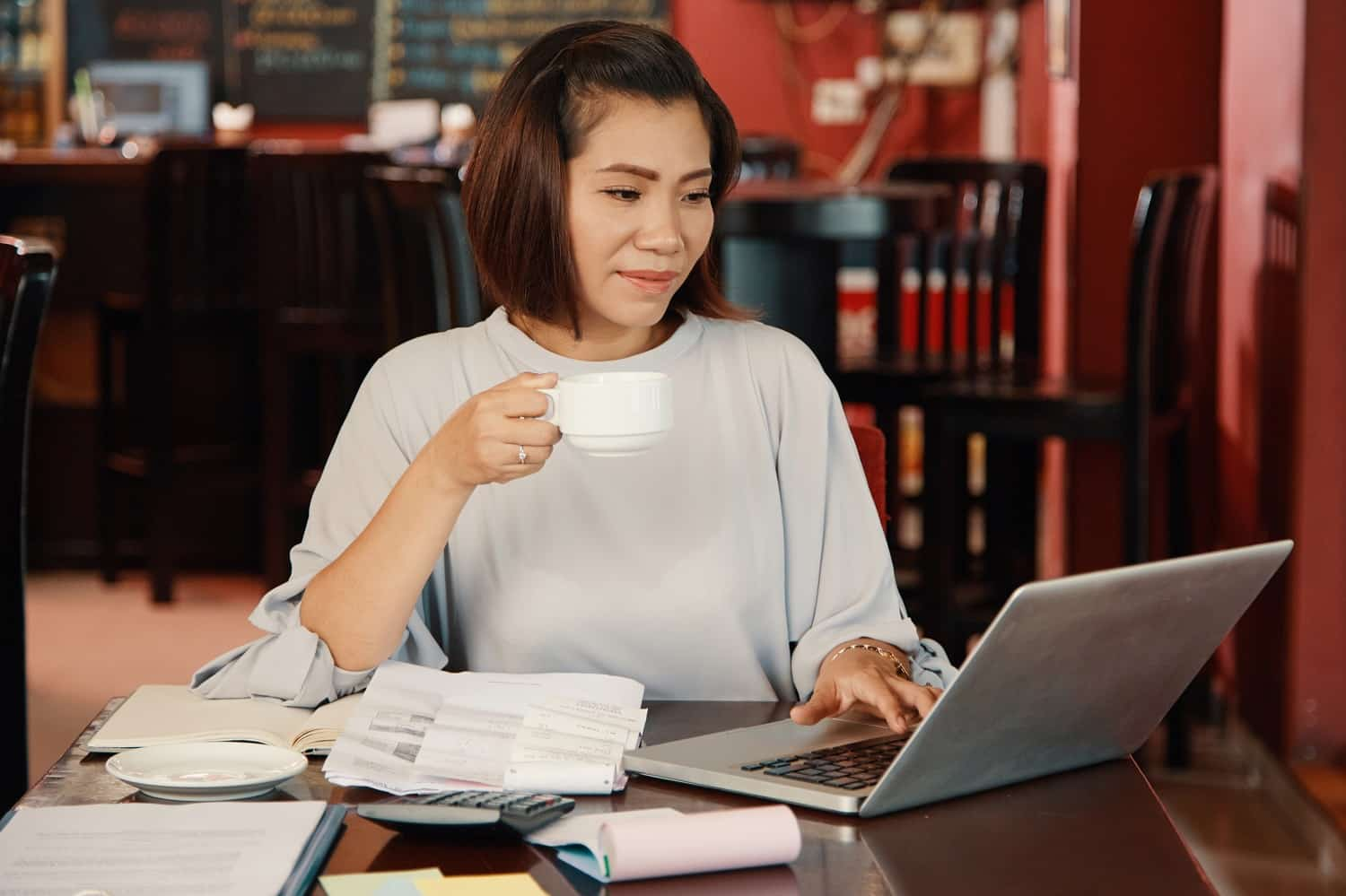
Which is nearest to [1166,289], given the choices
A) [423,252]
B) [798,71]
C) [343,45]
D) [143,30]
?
[423,252]

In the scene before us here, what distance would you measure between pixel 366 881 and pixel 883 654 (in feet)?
1.87

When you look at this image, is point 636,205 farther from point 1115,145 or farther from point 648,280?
point 1115,145

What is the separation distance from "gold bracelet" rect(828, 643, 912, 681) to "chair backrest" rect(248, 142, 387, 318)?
2977 millimetres

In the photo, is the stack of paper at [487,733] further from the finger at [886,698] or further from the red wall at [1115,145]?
the red wall at [1115,145]

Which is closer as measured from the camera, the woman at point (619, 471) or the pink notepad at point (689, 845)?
the pink notepad at point (689, 845)

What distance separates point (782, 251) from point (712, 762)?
2475 mm

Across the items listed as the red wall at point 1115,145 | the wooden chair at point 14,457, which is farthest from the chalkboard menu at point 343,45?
the wooden chair at point 14,457

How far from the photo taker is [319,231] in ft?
14.3

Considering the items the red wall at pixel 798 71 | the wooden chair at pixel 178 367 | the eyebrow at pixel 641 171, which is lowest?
the wooden chair at pixel 178 367

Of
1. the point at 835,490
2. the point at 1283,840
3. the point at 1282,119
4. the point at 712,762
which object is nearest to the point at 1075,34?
the point at 1282,119

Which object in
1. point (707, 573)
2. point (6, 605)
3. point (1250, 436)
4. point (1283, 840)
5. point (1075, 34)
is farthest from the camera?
point (1075, 34)

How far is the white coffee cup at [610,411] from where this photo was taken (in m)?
1.12

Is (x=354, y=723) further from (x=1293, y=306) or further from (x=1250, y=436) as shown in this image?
(x=1250, y=436)

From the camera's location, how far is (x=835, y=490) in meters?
1.49
